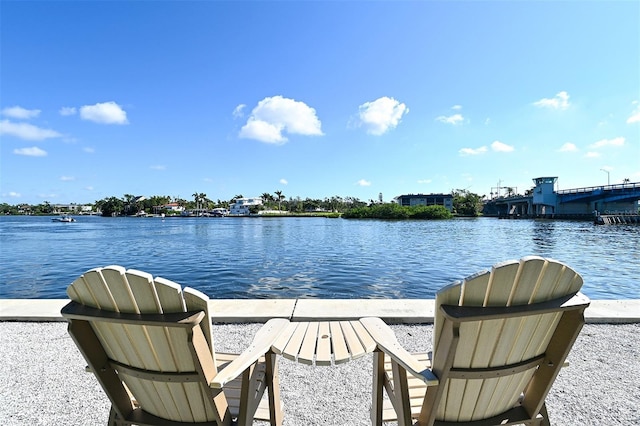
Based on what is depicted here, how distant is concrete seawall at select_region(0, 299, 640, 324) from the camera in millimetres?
3871

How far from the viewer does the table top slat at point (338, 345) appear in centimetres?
161

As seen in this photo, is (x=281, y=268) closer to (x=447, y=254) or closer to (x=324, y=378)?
(x=447, y=254)

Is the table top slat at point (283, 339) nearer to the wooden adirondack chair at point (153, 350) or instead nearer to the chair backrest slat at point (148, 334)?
the wooden adirondack chair at point (153, 350)

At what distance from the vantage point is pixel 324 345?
179 centimetres

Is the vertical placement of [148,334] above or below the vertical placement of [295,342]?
above

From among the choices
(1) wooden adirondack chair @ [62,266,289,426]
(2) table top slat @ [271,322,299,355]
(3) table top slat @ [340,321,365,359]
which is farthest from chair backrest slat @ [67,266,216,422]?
(3) table top slat @ [340,321,365,359]

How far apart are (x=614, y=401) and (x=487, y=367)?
1864mm

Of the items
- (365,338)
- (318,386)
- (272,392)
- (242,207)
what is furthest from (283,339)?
(242,207)

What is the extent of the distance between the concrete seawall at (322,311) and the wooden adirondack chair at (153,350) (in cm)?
216

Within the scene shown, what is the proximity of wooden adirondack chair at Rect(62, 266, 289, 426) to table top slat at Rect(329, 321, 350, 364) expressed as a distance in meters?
0.34

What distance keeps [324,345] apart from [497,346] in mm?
838

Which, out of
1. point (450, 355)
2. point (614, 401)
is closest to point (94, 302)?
point (450, 355)

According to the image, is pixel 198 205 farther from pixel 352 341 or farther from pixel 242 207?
pixel 352 341

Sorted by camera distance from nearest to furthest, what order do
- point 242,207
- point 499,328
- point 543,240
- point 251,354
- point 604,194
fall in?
point 499,328
point 251,354
point 543,240
point 604,194
point 242,207
